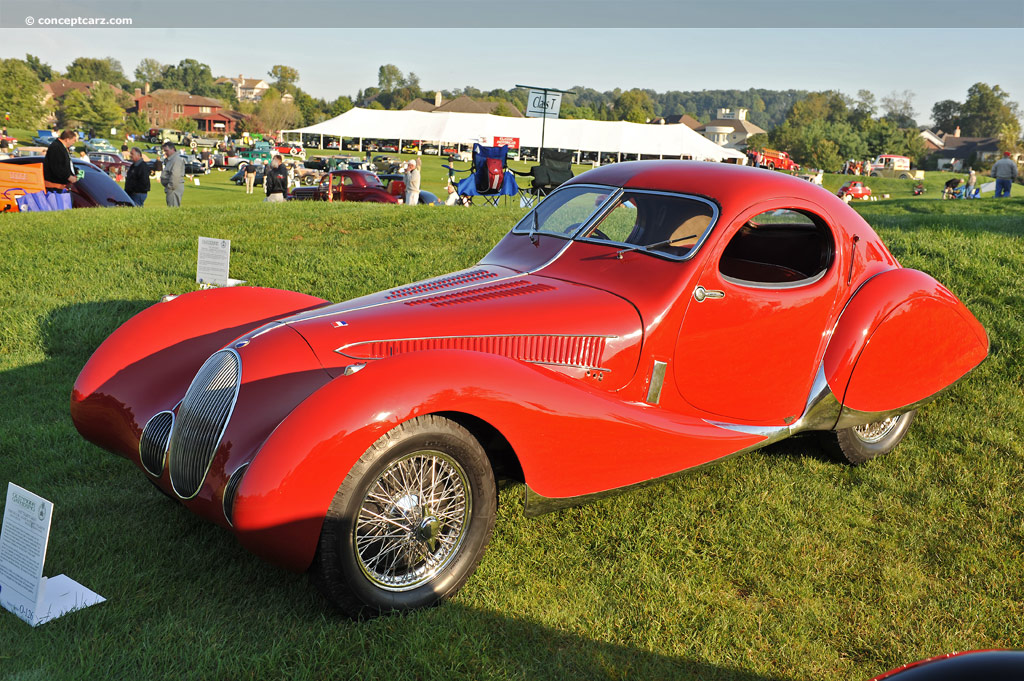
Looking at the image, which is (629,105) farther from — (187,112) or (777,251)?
(777,251)

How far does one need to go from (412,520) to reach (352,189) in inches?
746

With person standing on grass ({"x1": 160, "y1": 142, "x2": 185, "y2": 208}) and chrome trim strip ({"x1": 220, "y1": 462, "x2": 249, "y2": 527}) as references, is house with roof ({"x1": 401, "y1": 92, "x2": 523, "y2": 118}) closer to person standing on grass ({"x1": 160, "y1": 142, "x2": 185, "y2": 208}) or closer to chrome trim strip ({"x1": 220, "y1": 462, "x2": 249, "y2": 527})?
person standing on grass ({"x1": 160, "y1": 142, "x2": 185, "y2": 208})

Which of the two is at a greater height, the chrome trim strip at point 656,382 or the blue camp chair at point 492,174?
the blue camp chair at point 492,174

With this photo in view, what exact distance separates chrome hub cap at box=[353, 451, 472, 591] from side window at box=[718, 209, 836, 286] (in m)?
2.43

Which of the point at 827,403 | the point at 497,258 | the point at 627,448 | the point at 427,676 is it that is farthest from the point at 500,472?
the point at 827,403

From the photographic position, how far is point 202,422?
3271 millimetres

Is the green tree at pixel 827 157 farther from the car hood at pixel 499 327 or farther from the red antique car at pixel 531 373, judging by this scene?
the car hood at pixel 499 327

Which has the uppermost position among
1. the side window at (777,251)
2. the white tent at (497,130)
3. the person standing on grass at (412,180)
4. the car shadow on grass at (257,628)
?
the white tent at (497,130)

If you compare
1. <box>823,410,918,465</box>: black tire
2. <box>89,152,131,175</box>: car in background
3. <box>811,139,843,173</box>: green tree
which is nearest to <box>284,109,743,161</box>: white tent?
<box>89,152,131,175</box>: car in background

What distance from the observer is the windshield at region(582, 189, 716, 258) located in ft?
13.7

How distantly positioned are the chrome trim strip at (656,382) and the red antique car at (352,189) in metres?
17.4

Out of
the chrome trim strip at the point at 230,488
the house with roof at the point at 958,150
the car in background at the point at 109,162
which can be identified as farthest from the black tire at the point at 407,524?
the house with roof at the point at 958,150

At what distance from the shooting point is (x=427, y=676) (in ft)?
9.18

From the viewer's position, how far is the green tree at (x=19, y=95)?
86.8 metres
